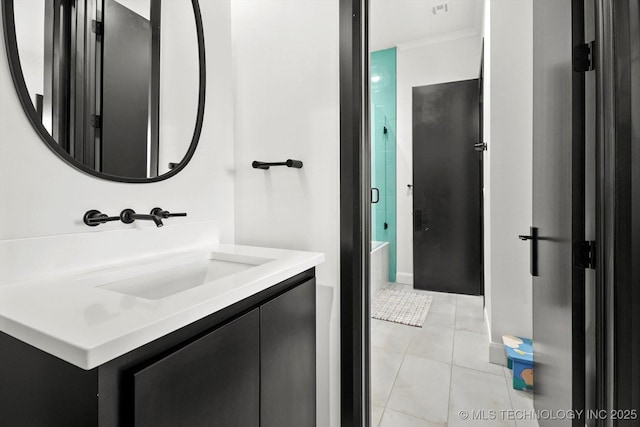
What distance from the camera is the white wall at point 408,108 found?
11.7 feet

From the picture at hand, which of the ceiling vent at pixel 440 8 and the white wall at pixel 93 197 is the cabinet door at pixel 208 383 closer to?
the white wall at pixel 93 197

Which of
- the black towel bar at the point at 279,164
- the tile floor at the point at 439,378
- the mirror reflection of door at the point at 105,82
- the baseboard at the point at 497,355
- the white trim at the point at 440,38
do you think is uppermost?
the white trim at the point at 440,38

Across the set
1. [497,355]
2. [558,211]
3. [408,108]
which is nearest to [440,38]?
[408,108]

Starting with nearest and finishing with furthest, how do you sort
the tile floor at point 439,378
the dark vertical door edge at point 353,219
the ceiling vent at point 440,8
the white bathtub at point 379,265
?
the dark vertical door edge at point 353,219 < the tile floor at point 439,378 < the ceiling vent at point 440,8 < the white bathtub at point 379,265

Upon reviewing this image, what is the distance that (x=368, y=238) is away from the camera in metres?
1.34

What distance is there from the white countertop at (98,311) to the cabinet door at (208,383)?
75mm

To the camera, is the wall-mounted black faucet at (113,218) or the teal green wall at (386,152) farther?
the teal green wall at (386,152)

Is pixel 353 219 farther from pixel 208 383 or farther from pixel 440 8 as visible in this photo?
pixel 440 8

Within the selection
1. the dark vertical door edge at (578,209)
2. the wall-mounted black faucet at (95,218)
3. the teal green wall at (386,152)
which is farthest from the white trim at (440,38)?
the wall-mounted black faucet at (95,218)

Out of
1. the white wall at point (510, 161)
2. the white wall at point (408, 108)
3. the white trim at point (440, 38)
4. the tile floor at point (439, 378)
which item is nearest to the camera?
the tile floor at point (439, 378)

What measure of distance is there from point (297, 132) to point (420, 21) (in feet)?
8.89

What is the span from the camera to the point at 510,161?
2.04m

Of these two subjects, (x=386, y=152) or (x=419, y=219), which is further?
(x=386, y=152)

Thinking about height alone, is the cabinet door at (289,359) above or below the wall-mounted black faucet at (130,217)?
below
